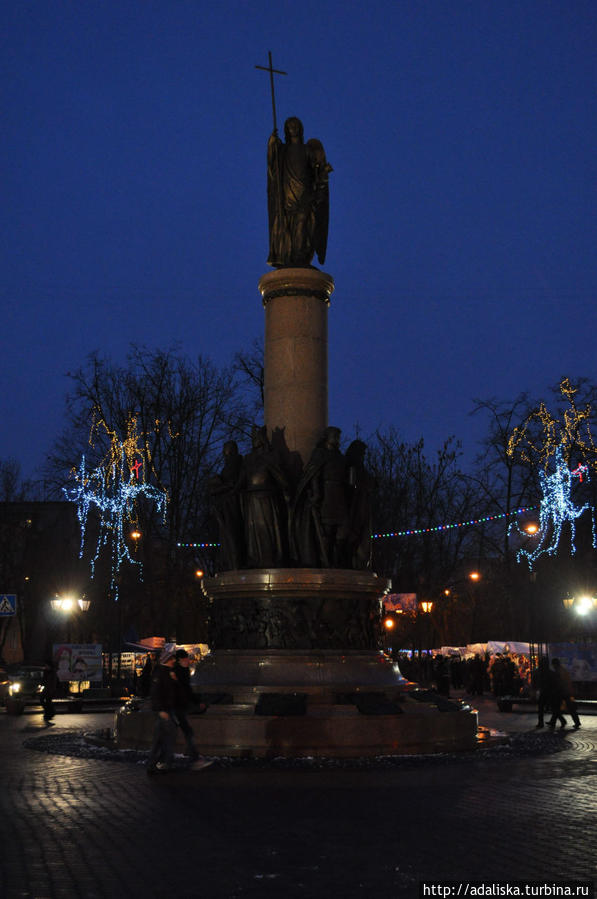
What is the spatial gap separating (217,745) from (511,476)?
36.7 metres

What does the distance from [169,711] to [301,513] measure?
5.55 meters

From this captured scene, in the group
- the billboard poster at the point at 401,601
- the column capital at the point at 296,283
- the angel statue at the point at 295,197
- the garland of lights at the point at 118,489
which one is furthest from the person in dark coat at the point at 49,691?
the billboard poster at the point at 401,601

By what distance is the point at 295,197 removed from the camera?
20188 mm

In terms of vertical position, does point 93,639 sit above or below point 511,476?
below

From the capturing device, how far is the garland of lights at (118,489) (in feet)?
141

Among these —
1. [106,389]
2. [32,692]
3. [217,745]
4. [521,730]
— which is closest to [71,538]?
[106,389]

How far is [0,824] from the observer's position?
9.71 metres

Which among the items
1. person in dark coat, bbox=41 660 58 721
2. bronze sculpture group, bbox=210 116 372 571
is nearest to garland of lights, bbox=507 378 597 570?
person in dark coat, bbox=41 660 58 721

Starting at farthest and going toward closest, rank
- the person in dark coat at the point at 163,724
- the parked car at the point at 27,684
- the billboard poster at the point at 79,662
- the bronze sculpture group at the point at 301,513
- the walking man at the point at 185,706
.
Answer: the billboard poster at the point at 79,662 < the parked car at the point at 27,684 < the bronze sculpture group at the point at 301,513 < the walking man at the point at 185,706 < the person in dark coat at the point at 163,724

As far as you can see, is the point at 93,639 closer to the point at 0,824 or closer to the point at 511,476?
the point at 511,476

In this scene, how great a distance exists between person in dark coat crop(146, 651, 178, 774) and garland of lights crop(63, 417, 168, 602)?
29183 mm

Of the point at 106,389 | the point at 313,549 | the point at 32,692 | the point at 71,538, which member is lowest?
the point at 32,692

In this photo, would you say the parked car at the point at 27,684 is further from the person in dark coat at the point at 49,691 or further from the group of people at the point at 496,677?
the group of people at the point at 496,677

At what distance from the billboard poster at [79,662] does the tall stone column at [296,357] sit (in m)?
20.6
